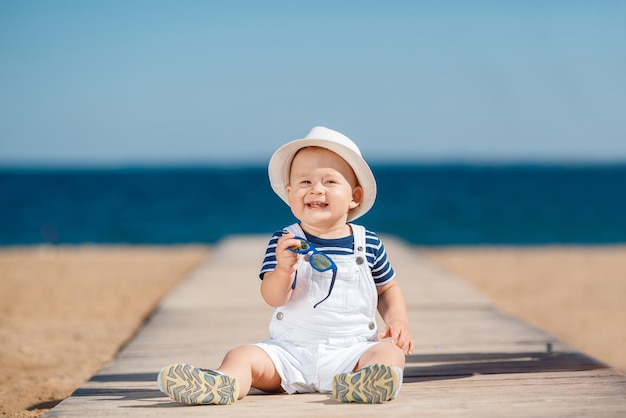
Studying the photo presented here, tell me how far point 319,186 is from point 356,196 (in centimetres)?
23

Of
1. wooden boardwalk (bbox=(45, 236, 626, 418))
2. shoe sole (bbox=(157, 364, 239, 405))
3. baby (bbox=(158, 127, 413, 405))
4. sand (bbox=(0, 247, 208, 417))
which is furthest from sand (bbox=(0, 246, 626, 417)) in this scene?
baby (bbox=(158, 127, 413, 405))

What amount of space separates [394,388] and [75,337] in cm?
367

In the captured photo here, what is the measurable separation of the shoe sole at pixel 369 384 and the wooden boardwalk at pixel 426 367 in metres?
0.04

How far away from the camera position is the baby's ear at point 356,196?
11.2 ft

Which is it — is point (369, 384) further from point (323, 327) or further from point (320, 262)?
point (320, 262)

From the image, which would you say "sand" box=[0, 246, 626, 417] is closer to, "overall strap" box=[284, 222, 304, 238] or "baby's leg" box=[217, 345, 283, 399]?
"baby's leg" box=[217, 345, 283, 399]

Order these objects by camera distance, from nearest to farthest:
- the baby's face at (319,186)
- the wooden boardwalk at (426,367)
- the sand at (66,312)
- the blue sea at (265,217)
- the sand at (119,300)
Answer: the wooden boardwalk at (426,367), the baby's face at (319,186), the sand at (66,312), the sand at (119,300), the blue sea at (265,217)

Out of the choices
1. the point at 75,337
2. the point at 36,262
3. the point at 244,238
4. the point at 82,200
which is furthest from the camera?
the point at 82,200

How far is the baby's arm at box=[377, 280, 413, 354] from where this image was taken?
130 inches

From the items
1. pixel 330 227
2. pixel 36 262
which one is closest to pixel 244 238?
pixel 36 262

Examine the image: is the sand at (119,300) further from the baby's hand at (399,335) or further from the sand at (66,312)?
the baby's hand at (399,335)

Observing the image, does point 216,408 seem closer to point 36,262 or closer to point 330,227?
point 330,227

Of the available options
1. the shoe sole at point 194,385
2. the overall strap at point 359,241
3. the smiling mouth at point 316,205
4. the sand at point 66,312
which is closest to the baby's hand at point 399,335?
the overall strap at point 359,241

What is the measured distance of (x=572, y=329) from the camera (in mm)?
7262
